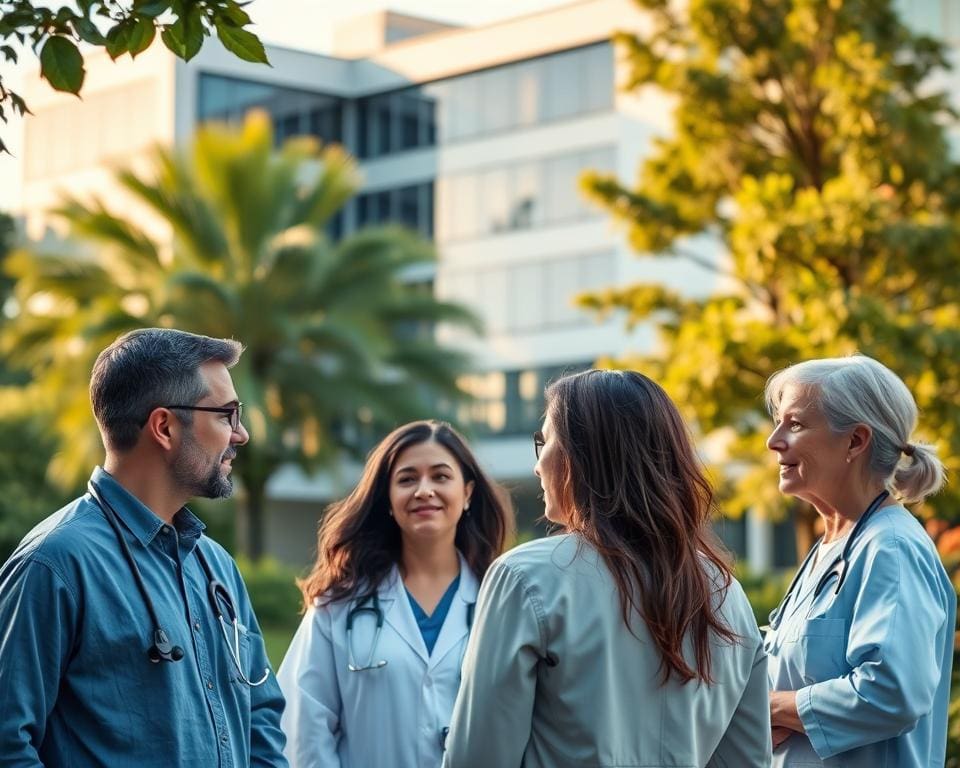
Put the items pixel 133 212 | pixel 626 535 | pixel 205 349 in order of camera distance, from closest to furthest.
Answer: pixel 626 535, pixel 205 349, pixel 133 212

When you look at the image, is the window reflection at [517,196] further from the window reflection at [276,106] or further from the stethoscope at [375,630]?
the stethoscope at [375,630]

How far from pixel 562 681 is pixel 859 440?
141 cm

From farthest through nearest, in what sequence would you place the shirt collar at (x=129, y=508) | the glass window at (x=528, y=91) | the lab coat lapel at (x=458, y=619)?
the glass window at (x=528, y=91) < the lab coat lapel at (x=458, y=619) < the shirt collar at (x=129, y=508)

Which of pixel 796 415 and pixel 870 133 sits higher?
pixel 870 133

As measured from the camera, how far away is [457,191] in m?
46.1

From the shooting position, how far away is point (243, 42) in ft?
10.9

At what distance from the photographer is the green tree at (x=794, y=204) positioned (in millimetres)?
14211

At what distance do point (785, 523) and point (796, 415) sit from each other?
36036 mm

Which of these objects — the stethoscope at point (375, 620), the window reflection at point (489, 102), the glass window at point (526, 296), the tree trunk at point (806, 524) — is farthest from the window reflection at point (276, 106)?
the stethoscope at point (375, 620)

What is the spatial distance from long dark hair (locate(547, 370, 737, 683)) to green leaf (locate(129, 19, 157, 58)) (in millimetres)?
1175

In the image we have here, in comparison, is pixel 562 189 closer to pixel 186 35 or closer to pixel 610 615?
pixel 186 35

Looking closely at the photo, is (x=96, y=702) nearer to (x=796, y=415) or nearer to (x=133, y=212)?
(x=796, y=415)

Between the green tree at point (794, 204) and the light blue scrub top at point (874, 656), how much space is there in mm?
9749

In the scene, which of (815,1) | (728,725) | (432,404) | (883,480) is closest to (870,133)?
(815,1)
